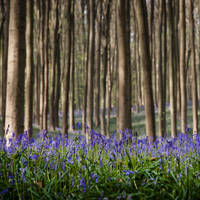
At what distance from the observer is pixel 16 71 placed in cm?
546

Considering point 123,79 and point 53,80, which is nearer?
point 123,79

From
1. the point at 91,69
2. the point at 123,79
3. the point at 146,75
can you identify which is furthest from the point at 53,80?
the point at 146,75

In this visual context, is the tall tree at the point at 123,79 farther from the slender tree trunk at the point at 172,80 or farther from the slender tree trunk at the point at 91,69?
the slender tree trunk at the point at 91,69

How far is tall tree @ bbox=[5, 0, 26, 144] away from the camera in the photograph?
5.37 meters

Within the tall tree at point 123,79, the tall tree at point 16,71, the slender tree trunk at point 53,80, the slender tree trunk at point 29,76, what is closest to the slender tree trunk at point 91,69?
the slender tree trunk at point 53,80

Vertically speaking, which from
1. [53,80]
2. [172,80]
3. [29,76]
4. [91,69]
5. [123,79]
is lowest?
[123,79]

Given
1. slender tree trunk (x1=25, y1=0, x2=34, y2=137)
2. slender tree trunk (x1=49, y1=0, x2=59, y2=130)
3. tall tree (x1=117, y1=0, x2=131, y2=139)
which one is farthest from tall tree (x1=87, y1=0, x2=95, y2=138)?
tall tree (x1=117, y1=0, x2=131, y2=139)

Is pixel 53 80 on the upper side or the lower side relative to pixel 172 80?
upper

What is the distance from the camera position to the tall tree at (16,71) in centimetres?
537

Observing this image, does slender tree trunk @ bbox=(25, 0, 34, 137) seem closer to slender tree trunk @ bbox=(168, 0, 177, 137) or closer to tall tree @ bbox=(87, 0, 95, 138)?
tall tree @ bbox=(87, 0, 95, 138)

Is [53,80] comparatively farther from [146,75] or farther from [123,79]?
[146,75]

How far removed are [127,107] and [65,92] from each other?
4.64 meters

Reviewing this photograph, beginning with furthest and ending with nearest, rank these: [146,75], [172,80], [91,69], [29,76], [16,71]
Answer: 1. [91,69]
2. [172,80]
3. [29,76]
4. [146,75]
5. [16,71]

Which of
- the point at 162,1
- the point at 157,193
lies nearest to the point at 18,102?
the point at 157,193
